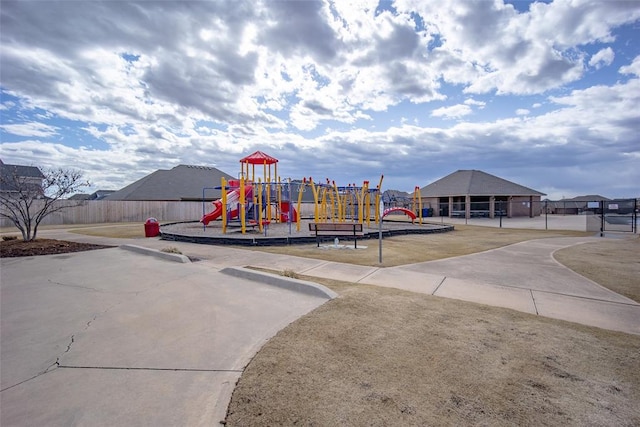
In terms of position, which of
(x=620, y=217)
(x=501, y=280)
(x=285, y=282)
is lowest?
(x=501, y=280)

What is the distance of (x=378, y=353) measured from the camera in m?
3.68

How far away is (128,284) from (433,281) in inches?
259

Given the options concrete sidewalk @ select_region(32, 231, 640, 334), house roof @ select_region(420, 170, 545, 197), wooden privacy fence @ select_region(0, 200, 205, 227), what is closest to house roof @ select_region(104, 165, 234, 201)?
wooden privacy fence @ select_region(0, 200, 205, 227)

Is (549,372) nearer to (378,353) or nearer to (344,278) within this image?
(378,353)

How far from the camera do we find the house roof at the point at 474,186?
39906 millimetres

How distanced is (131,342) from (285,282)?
3046 mm

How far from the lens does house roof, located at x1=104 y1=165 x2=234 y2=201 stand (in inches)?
1566

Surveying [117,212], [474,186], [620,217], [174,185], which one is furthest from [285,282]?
[474,186]

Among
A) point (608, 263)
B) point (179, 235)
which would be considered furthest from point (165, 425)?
point (179, 235)

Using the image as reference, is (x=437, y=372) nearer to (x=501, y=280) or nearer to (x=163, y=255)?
(x=501, y=280)

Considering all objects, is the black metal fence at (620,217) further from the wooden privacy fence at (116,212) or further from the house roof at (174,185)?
the house roof at (174,185)

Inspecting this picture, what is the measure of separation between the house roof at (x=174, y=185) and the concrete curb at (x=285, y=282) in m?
35.8

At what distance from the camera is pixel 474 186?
4103 cm

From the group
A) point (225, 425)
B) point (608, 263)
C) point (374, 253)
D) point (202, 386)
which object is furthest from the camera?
point (374, 253)
